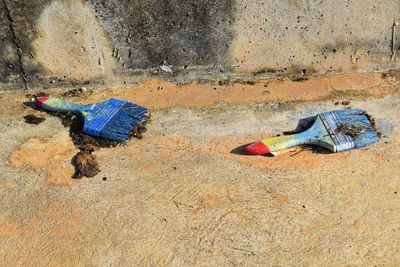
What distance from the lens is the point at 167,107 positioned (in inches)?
260

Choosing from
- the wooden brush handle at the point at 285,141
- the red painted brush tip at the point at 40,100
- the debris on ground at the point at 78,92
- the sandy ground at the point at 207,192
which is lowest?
the sandy ground at the point at 207,192

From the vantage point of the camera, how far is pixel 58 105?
645 centimetres

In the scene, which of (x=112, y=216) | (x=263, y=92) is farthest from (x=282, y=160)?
(x=112, y=216)

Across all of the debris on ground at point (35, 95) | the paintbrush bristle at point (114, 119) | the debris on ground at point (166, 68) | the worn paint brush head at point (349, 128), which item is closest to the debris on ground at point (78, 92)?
the debris on ground at point (35, 95)

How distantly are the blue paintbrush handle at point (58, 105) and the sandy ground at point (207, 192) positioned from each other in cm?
13

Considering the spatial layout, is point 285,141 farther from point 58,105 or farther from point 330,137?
point 58,105

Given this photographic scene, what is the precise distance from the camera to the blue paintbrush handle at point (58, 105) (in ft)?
20.8

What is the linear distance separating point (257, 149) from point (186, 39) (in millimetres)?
1960

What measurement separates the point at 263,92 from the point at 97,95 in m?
2.21

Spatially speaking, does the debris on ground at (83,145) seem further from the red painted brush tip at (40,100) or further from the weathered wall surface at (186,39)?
the weathered wall surface at (186,39)

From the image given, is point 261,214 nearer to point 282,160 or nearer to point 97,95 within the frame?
point 282,160

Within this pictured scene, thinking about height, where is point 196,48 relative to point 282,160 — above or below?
above

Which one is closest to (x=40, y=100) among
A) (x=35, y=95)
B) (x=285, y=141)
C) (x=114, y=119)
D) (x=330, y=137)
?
(x=35, y=95)

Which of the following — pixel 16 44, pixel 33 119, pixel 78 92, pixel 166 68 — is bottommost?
pixel 33 119
